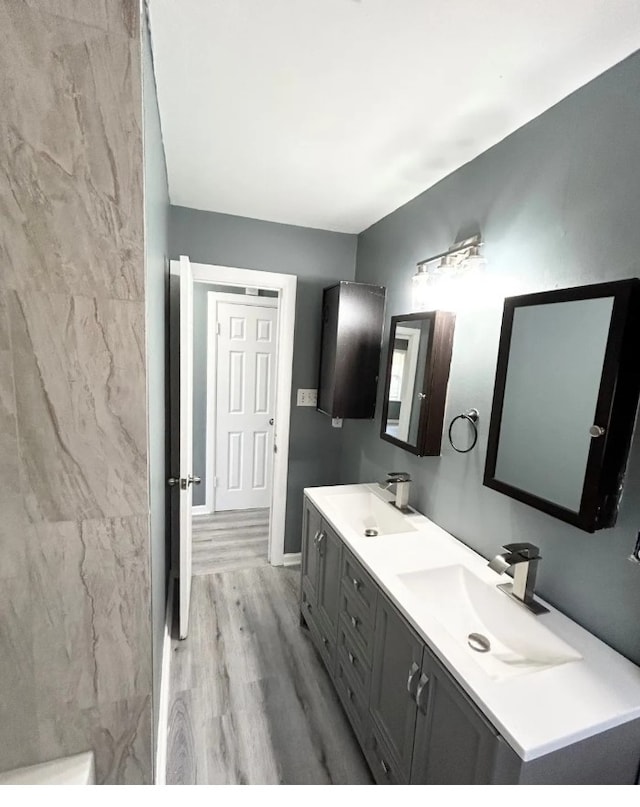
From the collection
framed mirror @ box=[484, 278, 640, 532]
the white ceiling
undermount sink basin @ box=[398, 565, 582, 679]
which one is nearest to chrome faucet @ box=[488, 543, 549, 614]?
undermount sink basin @ box=[398, 565, 582, 679]

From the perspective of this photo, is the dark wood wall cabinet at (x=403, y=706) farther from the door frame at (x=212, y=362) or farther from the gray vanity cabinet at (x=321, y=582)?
the door frame at (x=212, y=362)

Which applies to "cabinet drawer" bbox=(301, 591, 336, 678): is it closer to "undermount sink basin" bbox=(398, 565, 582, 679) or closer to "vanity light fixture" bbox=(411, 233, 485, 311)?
"undermount sink basin" bbox=(398, 565, 582, 679)

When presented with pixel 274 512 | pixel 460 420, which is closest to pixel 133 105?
pixel 460 420

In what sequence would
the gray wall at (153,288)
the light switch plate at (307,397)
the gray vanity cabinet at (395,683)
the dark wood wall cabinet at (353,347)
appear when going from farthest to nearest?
the light switch plate at (307,397) < the dark wood wall cabinet at (353,347) < the gray vanity cabinet at (395,683) < the gray wall at (153,288)

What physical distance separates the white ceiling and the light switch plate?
1303mm

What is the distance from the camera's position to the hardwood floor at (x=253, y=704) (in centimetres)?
140

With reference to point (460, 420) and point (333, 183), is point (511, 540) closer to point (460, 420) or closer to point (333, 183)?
point (460, 420)

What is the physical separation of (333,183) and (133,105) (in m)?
1.22

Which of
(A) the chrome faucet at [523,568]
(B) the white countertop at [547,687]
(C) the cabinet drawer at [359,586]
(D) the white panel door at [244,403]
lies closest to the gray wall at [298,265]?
(D) the white panel door at [244,403]

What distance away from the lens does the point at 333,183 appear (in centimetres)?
184

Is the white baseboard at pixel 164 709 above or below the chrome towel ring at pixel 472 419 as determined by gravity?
below

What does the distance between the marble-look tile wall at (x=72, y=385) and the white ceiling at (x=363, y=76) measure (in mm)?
376

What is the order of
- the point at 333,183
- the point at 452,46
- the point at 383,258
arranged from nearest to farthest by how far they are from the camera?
the point at 452,46 < the point at 333,183 < the point at 383,258

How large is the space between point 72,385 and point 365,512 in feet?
5.27
